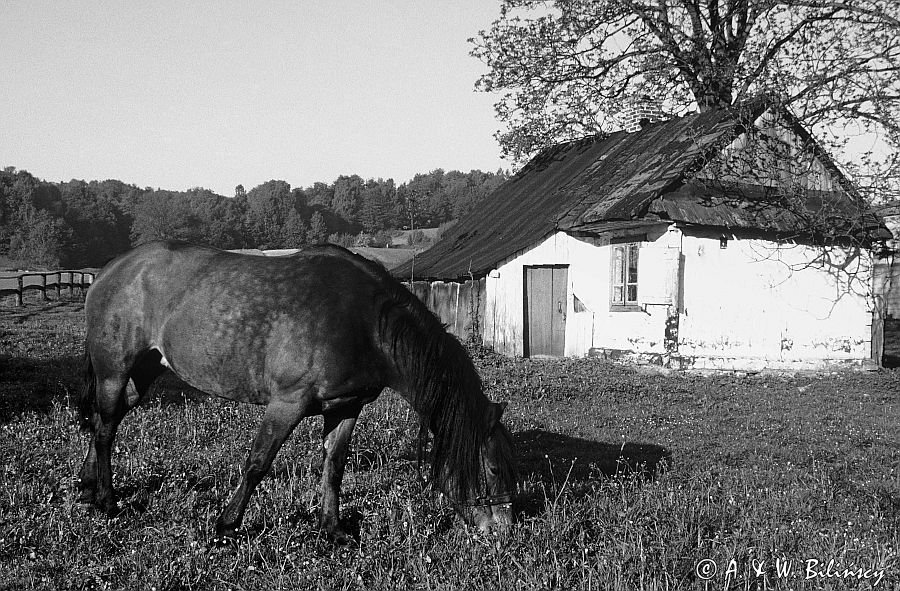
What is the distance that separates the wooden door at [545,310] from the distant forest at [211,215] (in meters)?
37.0

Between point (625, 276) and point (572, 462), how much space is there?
373 inches

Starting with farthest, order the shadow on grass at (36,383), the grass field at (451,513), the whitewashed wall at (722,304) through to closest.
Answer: the whitewashed wall at (722,304) < the shadow on grass at (36,383) < the grass field at (451,513)

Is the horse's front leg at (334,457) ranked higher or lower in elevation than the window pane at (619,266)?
lower

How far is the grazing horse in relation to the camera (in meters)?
4.55

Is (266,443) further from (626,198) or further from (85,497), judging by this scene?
(626,198)

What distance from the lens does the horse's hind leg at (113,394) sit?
17.5 feet

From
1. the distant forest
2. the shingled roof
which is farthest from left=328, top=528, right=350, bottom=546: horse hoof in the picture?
the distant forest

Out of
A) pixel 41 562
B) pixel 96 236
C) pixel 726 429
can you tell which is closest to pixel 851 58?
pixel 726 429

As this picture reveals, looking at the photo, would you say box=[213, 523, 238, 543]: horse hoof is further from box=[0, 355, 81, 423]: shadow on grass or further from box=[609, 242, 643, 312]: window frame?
box=[609, 242, 643, 312]: window frame

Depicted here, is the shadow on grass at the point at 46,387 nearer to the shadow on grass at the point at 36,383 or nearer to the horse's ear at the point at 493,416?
the shadow on grass at the point at 36,383

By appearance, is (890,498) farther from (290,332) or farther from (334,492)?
(290,332)

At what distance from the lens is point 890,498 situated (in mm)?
5938

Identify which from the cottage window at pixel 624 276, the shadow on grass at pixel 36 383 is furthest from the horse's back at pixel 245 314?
the cottage window at pixel 624 276

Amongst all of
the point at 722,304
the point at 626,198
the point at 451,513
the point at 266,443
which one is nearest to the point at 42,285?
the point at 626,198
